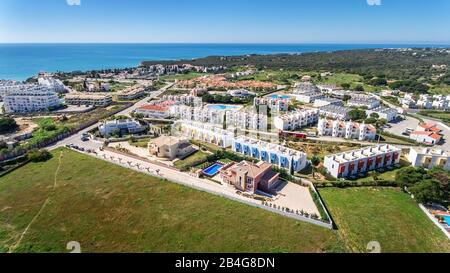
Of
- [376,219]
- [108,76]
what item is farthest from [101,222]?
[108,76]

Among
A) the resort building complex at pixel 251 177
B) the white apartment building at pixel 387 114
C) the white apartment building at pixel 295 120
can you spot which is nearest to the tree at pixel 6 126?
the resort building complex at pixel 251 177

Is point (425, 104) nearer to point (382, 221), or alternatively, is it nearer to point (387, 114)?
point (387, 114)

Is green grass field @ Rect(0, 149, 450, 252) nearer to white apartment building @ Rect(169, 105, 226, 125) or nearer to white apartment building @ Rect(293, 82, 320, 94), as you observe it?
white apartment building @ Rect(169, 105, 226, 125)

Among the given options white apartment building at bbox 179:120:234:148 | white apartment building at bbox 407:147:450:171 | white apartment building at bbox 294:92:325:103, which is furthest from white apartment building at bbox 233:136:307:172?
white apartment building at bbox 294:92:325:103

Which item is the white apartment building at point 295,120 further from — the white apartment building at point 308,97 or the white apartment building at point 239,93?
the white apartment building at point 239,93

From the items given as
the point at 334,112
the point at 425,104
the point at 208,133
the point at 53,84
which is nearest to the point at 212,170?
the point at 208,133
